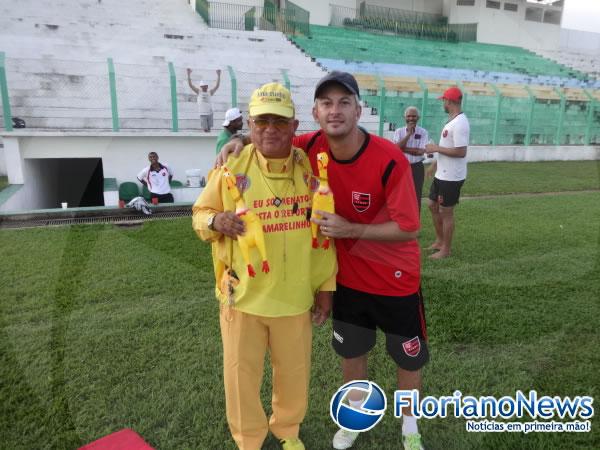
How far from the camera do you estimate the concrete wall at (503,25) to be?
1142 inches

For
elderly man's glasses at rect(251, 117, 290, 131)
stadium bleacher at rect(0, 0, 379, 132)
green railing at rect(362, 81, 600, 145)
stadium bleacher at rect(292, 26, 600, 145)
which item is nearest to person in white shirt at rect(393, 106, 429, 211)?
elderly man's glasses at rect(251, 117, 290, 131)

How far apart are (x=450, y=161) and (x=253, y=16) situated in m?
17.5

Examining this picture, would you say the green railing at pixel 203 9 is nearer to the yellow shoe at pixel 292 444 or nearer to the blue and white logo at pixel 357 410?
the blue and white logo at pixel 357 410

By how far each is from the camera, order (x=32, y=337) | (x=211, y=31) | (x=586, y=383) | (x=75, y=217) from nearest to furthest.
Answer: (x=586, y=383), (x=32, y=337), (x=75, y=217), (x=211, y=31)

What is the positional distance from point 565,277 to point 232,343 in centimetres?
399

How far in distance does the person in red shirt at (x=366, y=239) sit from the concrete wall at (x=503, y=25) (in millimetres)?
31384

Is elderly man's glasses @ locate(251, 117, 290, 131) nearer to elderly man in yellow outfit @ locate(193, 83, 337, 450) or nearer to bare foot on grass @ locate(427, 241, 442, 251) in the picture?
elderly man in yellow outfit @ locate(193, 83, 337, 450)

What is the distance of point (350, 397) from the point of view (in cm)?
250

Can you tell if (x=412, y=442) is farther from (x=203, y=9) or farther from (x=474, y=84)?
(x=203, y=9)

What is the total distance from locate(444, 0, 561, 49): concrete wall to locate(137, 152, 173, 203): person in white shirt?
2714cm

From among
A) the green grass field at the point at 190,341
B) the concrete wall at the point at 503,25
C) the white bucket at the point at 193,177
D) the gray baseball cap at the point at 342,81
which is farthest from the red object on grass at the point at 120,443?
the concrete wall at the point at 503,25

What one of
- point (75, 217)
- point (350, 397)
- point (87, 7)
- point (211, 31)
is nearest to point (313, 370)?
point (350, 397)

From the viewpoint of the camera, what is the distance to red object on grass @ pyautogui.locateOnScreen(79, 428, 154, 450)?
7.57ft

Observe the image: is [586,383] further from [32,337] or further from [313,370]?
[32,337]
